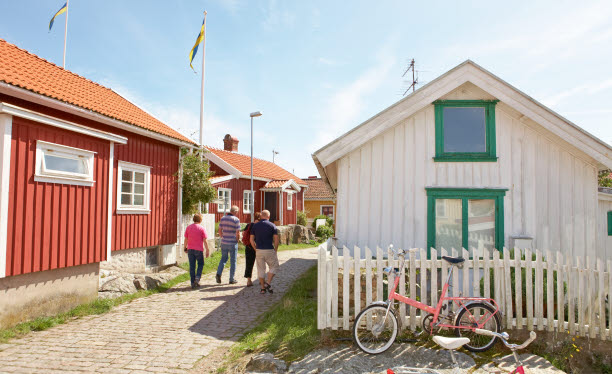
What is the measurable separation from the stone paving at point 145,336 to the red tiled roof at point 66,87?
4281mm

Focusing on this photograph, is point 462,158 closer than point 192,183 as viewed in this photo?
Yes

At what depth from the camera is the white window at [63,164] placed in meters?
6.44

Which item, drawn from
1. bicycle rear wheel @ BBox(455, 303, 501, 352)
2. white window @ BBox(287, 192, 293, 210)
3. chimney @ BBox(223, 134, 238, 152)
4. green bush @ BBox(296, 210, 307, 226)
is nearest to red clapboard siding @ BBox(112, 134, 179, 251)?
bicycle rear wheel @ BBox(455, 303, 501, 352)

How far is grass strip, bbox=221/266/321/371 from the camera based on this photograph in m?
5.05

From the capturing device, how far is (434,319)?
5133 mm

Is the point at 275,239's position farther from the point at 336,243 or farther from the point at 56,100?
the point at 56,100

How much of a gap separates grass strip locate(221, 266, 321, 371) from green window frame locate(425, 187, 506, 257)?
2900 mm

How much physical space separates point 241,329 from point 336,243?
116 inches


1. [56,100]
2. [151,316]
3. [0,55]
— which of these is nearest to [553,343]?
[151,316]

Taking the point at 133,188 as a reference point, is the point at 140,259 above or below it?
below

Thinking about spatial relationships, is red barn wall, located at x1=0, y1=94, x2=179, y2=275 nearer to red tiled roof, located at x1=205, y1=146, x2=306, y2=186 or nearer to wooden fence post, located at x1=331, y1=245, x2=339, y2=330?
wooden fence post, located at x1=331, y1=245, x2=339, y2=330

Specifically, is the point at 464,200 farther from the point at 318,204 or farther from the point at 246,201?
the point at 318,204

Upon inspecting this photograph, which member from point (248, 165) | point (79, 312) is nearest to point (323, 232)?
point (248, 165)

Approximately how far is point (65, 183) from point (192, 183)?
17.0 ft
